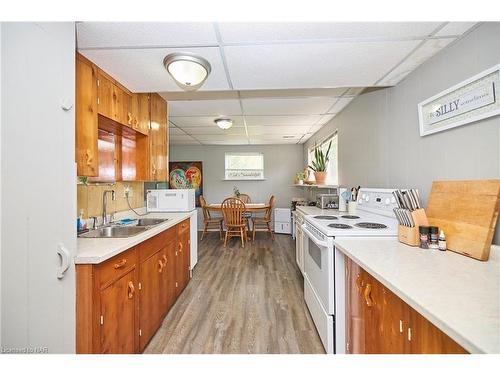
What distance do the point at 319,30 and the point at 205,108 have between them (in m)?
1.89

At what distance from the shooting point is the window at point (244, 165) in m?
5.76

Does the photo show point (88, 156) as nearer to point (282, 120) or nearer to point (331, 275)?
point (331, 275)

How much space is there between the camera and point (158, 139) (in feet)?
8.48

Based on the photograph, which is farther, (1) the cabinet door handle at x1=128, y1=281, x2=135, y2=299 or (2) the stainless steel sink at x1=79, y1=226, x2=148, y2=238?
(2) the stainless steel sink at x1=79, y1=226, x2=148, y2=238

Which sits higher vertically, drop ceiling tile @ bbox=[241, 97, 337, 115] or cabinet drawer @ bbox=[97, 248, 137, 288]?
drop ceiling tile @ bbox=[241, 97, 337, 115]

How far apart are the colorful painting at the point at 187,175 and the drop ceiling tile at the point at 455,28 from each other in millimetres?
5099

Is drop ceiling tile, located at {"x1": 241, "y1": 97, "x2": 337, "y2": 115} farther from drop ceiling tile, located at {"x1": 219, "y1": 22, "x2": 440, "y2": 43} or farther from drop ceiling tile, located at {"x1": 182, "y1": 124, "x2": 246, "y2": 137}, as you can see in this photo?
drop ceiling tile, located at {"x1": 219, "y1": 22, "x2": 440, "y2": 43}

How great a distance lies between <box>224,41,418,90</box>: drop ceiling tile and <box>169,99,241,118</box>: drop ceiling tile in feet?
2.66

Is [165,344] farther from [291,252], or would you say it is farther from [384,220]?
[291,252]

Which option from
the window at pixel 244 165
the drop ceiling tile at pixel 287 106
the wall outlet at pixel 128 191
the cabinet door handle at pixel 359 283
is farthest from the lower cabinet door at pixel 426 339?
the window at pixel 244 165

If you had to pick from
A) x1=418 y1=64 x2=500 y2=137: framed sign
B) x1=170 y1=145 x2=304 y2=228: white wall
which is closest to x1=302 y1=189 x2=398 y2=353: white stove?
x1=418 y1=64 x2=500 y2=137: framed sign

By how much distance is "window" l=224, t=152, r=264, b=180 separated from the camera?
18.9 ft

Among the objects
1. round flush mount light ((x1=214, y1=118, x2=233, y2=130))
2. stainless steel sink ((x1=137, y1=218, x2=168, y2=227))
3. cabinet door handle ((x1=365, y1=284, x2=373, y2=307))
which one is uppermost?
round flush mount light ((x1=214, y1=118, x2=233, y2=130))
